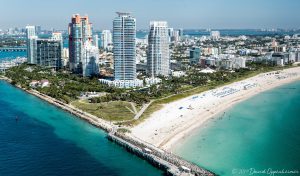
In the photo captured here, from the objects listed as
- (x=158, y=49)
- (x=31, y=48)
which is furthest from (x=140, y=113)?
(x=31, y=48)

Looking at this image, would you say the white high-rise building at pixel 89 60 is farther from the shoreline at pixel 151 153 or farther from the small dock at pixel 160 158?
the small dock at pixel 160 158

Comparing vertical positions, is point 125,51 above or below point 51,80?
above

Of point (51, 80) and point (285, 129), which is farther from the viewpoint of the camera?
point (51, 80)

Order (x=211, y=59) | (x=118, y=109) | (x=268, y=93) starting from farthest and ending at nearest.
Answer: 1. (x=211, y=59)
2. (x=268, y=93)
3. (x=118, y=109)

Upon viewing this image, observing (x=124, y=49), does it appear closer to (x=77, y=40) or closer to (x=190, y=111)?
(x=77, y=40)

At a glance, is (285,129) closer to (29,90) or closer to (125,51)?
(125,51)

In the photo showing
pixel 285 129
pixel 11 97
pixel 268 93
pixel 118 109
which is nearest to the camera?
pixel 285 129

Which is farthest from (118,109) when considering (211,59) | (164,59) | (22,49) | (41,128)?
(22,49)
